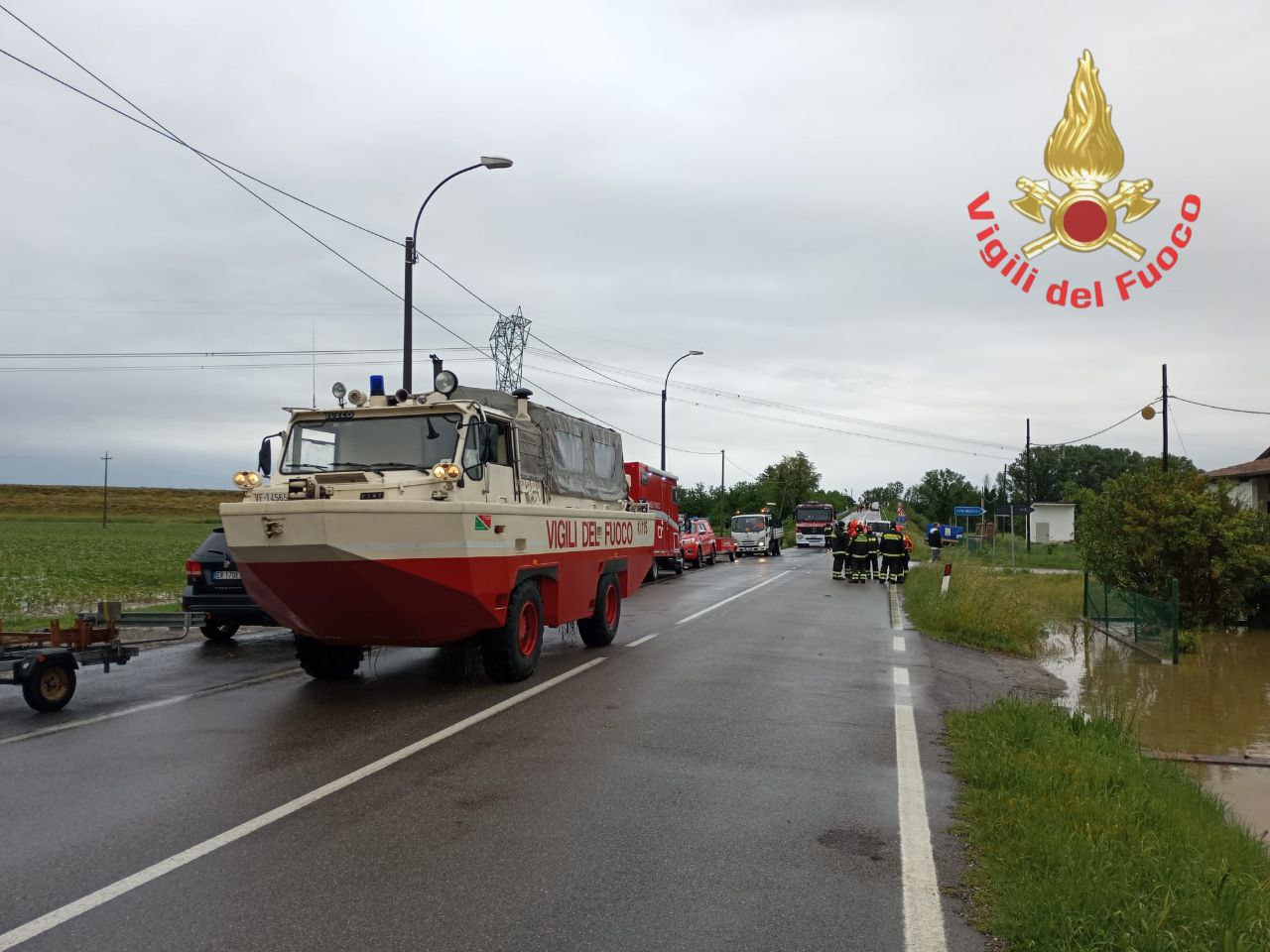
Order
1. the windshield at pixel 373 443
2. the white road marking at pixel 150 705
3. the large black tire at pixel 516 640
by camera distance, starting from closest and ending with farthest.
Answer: the white road marking at pixel 150 705 < the windshield at pixel 373 443 < the large black tire at pixel 516 640

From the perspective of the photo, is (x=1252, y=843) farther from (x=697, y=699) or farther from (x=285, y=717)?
(x=285, y=717)

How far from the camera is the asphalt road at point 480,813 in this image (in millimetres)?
4133

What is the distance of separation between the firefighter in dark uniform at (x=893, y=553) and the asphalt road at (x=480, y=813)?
54.7 ft

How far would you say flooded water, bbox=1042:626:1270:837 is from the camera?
7.91m

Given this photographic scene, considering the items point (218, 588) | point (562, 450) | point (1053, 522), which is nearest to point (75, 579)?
point (218, 588)

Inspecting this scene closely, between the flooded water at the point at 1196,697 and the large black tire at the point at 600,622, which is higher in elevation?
the large black tire at the point at 600,622

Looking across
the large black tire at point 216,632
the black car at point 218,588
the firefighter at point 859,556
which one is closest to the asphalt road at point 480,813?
the black car at point 218,588

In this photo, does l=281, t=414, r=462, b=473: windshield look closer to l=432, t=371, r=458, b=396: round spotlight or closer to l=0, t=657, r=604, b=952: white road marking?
l=432, t=371, r=458, b=396: round spotlight

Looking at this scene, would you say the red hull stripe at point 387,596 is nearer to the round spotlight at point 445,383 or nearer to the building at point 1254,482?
the round spotlight at point 445,383

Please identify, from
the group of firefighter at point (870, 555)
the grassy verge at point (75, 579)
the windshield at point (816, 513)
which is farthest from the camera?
the windshield at point (816, 513)

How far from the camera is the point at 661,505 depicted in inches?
1135

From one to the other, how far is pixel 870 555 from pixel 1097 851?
2362 cm

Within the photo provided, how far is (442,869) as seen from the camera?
472 cm

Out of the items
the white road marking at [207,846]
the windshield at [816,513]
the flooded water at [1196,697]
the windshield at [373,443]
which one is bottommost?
the flooded water at [1196,697]
